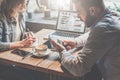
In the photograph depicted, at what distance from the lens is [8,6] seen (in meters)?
2.20

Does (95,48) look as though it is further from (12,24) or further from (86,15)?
(12,24)

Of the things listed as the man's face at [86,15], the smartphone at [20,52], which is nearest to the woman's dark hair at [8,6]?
the smartphone at [20,52]

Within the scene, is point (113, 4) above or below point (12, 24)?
above

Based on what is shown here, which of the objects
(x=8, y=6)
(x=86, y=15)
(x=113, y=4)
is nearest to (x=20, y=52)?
(x=8, y=6)

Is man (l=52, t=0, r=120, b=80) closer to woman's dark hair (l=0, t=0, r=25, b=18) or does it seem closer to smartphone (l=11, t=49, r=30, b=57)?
smartphone (l=11, t=49, r=30, b=57)

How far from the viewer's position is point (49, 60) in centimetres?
175

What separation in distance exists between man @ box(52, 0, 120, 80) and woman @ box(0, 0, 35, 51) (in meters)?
0.62

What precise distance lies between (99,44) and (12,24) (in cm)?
112

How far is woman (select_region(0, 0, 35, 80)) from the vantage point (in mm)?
2035

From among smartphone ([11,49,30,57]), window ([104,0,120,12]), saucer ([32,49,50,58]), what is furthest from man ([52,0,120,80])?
window ([104,0,120,12])

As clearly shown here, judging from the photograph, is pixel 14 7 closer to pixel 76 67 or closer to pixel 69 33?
pixel 69 33

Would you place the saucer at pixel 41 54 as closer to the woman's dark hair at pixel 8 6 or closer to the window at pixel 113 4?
the woman's dark hair at pixel 8 6

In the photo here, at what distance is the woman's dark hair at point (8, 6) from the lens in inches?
86.0

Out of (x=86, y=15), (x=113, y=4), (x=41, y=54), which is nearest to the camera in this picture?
(x=86, y=15)
